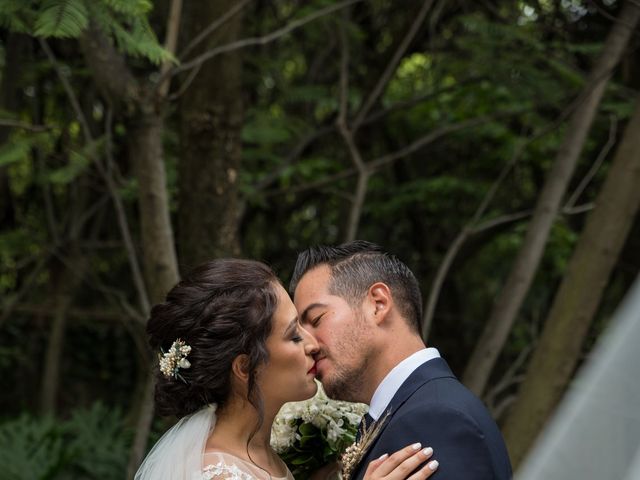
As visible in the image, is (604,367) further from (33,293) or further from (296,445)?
(33,293)

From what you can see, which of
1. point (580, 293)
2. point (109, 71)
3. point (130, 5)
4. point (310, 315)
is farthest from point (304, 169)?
point (310, 315)

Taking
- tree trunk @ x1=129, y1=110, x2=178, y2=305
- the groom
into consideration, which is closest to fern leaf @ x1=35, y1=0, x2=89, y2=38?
tree trunk @ x1=129, y1=110, x2=178, y2=305

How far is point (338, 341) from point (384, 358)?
0.52ft

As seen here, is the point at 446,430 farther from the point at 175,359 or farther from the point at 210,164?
the point at 210,164

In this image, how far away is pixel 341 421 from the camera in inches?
137

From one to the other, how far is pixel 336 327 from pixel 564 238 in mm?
5627

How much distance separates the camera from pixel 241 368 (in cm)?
304

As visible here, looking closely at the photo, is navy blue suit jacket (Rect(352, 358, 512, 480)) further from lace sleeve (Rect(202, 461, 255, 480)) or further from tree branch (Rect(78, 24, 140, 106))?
tree branch (Rect(78, 24, 140, 106))

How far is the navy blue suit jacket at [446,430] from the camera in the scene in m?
2.48

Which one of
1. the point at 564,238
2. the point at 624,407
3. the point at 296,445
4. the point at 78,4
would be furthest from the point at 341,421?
the point at 564,238

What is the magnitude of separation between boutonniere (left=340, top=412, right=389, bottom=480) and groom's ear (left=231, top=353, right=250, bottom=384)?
426mm

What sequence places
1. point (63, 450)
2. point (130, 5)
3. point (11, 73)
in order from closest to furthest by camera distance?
1. point (130, 5)
2. point (63, 450)
3. point (11, 73)

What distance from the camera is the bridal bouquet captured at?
11.3 feet

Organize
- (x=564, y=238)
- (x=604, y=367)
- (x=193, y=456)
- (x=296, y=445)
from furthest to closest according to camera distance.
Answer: (x=564, y=238) < (x=296, y=445) < (x=193, y=456) < (x=604, y=367)
